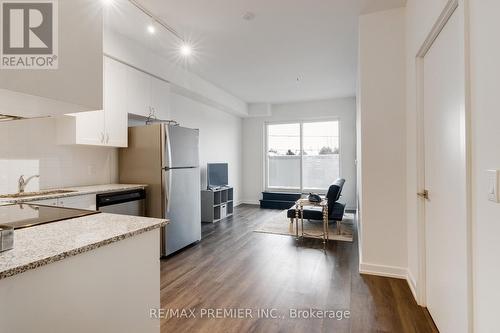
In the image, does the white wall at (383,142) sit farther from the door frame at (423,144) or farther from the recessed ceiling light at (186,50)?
the recessed ceiling light at (186,50)

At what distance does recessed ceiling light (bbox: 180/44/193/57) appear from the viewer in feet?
11.4

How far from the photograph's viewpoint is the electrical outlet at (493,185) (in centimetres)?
98

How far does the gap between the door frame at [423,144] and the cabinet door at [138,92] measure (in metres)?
3.20

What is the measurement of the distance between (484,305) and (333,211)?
3.30 metres

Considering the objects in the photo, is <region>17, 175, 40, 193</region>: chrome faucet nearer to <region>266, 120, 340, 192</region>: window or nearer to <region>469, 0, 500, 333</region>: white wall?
<region>469, 0, 500, 333</region>: white wall

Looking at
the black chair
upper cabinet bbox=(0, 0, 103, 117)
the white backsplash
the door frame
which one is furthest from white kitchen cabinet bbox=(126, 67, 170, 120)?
the door frame

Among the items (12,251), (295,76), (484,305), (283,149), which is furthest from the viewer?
(283,149)

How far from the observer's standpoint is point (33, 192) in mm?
2643

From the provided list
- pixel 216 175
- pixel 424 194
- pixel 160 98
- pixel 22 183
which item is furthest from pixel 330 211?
pixel 22 183

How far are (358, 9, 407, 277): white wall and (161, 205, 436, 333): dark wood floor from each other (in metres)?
0.32

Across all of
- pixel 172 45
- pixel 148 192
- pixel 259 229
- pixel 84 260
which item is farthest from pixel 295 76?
pixel 84 260

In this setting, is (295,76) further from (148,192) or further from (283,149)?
(148,192)

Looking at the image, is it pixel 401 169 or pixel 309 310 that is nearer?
pixel 309 310

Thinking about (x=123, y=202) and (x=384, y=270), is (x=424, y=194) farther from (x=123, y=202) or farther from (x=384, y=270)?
(x=123, y=202)
